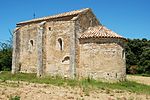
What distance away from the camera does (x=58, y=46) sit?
2695cm

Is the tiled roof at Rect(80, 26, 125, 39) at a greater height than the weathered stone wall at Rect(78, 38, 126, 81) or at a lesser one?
greater

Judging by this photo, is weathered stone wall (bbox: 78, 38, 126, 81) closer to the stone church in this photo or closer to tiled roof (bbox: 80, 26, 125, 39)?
the stone church

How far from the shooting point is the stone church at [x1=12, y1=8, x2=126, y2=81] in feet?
79.8

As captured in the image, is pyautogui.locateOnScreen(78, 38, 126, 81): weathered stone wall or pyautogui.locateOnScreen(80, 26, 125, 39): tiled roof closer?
pyautogui.locateOnScreen(78, 38, 126, 81): weathered stone wall

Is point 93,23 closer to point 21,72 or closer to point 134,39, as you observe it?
point 21,72

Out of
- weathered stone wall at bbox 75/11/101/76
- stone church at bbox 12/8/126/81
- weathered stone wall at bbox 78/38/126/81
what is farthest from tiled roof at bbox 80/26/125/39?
weathered stone wall at bbox 75/11/101/76

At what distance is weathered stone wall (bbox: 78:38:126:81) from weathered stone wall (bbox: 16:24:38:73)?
23.3 feet

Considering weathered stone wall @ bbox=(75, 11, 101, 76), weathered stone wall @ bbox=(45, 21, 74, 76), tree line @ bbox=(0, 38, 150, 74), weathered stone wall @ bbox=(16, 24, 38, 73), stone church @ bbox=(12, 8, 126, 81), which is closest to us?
stone church @ bbox=(12, 8, 126, 81)

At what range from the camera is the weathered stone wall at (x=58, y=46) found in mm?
26047

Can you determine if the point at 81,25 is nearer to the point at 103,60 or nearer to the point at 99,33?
the point at 99,33

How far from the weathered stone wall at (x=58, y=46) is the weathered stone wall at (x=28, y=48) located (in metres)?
2.50

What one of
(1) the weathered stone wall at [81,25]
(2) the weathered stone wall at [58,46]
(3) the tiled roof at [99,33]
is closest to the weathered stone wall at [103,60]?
(3) the tiled roof at [99,33]

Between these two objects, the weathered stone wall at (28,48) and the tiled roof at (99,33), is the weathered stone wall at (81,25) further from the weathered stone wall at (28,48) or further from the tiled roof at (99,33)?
the weathered stone wall at (28,48)

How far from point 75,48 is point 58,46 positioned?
7.93 ft
